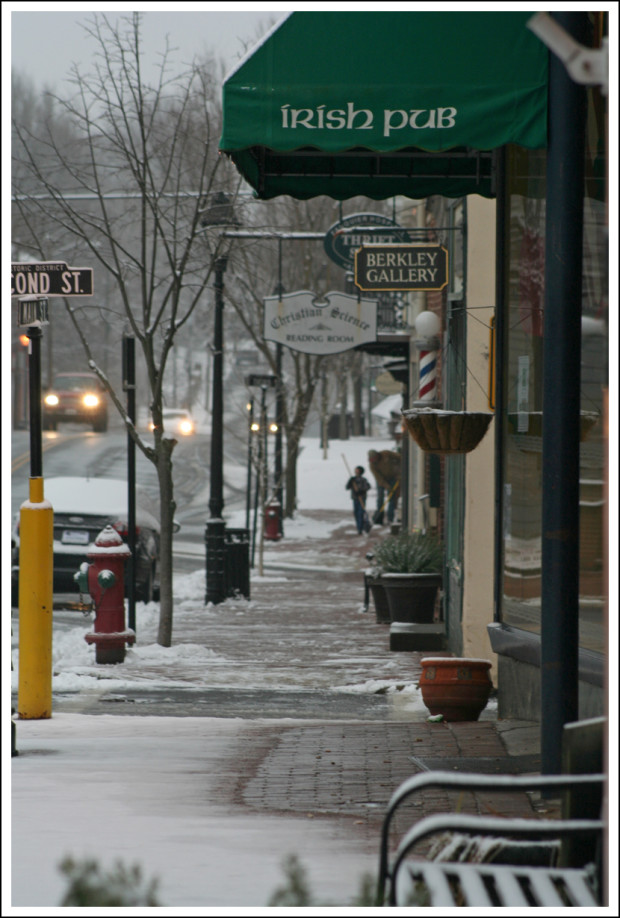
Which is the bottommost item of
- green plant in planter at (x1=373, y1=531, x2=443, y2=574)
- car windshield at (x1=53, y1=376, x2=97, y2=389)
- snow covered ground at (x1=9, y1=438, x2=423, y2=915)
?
snow covered ground at (x1=9, y1=438, x2=423, y2=915)

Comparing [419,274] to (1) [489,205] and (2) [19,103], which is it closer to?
(1) [489,205]

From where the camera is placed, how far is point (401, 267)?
12727 mm

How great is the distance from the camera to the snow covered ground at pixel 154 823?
13.6 ft

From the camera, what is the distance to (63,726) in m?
7.95

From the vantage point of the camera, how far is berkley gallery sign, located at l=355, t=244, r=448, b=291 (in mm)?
12531

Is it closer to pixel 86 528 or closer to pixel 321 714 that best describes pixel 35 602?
pixel 321 714

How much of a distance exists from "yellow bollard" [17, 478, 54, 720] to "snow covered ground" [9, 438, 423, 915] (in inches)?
8.4

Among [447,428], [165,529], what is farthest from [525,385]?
[165,529]

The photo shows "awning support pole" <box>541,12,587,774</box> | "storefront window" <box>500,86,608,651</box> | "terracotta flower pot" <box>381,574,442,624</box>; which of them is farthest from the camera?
"terracotta flower pot" <box>381,574,442,624</box>

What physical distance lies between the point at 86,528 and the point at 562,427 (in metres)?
11.6

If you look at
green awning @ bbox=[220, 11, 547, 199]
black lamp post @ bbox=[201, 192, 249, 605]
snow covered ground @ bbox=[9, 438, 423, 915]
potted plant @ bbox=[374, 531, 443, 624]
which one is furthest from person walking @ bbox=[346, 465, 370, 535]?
green awning @ bbox=[220, 11, 547, 199]

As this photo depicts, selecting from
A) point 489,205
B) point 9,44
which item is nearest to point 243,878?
point 9,44

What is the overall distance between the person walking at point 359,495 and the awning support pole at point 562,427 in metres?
24.4

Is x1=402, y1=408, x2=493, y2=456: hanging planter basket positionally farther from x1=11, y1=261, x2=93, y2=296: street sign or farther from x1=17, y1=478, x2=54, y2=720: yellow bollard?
x1=17, y1=478, x2=54, y2=720: yellow bollard
